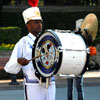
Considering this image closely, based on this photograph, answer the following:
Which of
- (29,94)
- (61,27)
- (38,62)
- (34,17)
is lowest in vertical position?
(61,27)

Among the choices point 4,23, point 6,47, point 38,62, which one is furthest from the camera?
point 4,23

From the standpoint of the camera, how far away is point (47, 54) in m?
4.65

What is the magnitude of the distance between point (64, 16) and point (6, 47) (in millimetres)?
4816

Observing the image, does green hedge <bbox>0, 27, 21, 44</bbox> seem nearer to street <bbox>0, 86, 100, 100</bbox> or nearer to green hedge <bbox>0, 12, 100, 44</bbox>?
green hedge <bbox>0, 12, 100, 44</bbox>

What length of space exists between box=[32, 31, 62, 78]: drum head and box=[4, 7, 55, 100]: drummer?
123 millimetres

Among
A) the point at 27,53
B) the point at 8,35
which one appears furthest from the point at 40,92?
the point at 8,35

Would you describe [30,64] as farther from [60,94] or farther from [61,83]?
[61,83]

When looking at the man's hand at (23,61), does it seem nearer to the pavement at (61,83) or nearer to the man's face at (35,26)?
the man's face at (35,26)

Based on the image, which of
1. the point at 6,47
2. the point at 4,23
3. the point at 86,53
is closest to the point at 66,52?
the point at 86,53

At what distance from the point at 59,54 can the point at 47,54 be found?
0.88 feet

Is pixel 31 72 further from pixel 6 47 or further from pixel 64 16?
pixel 64 16

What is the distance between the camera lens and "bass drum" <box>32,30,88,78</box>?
442 cm

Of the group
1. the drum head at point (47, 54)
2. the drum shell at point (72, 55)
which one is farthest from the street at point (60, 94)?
the drum shell at point (72, 55)

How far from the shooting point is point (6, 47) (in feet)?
51.2
